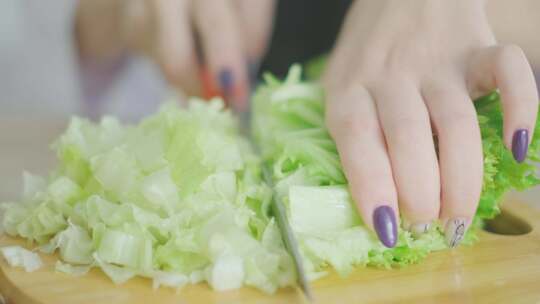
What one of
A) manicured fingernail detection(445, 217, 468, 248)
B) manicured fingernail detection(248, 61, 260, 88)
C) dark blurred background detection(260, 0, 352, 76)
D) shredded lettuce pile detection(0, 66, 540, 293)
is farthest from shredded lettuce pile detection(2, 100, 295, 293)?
dark blurred background detection(260, 0, 352, 76)

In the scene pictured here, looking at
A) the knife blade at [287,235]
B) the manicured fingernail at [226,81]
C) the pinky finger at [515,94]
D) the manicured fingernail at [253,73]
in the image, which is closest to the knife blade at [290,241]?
the knife blade at [287,235]

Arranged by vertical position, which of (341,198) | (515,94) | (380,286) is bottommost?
(380,286)

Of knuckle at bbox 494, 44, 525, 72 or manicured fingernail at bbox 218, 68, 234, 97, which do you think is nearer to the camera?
knuckle at bbox 494, 44, 525, 72

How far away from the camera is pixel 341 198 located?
41.0 inches

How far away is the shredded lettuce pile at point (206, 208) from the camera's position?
975 mm

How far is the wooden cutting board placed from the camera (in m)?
0.93

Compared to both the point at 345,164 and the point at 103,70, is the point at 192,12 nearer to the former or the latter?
the point at 103,70

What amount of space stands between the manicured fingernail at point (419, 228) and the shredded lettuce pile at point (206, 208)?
0.01m

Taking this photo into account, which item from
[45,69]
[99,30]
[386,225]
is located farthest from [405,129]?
[45,69]

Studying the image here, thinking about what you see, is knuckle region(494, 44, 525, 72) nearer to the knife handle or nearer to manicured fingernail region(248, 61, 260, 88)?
the knife handle

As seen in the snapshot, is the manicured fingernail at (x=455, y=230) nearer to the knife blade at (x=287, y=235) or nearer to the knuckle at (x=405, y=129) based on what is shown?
the knuckle at (x=405, y=129)

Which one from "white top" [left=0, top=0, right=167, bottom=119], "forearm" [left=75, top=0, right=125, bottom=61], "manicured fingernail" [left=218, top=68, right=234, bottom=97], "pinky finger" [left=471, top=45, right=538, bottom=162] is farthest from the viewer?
"white top" [left=0, top=0, right=167, bottom=119]

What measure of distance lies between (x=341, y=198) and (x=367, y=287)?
0.15m

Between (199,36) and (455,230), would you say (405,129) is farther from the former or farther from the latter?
(199,36)
